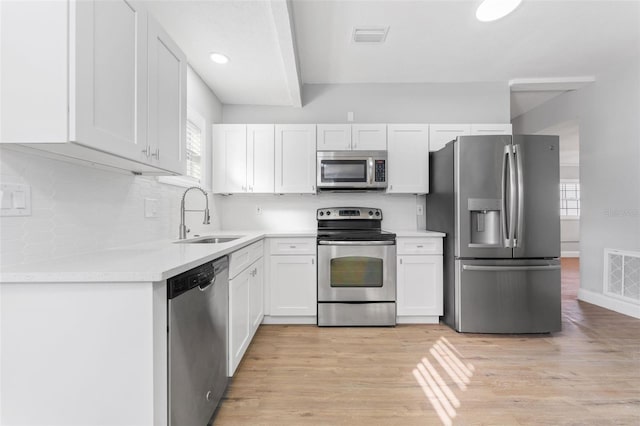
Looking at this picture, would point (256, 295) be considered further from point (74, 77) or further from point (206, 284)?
point (74, 77)

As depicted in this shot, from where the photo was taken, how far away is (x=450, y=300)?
2799 millimetres

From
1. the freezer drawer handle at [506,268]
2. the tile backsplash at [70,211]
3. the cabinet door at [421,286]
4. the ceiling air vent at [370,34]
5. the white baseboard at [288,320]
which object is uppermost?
the ceiling air vent at [370,34]

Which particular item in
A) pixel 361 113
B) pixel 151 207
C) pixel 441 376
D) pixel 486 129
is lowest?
pixel 441 376

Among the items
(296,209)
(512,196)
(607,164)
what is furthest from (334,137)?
(607,164)

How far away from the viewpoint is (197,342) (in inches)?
51.3

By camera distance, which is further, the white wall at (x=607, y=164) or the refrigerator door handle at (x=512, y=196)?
the white wall at (x=607, y=164)

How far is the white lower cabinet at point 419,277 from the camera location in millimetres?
2879

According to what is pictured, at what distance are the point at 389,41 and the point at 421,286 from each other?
7.79 ft

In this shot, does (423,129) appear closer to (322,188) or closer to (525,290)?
(322,188)

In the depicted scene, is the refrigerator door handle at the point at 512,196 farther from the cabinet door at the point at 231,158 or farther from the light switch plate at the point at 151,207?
the light switch plate at the point at 151,207

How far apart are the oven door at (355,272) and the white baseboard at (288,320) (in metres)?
0.26

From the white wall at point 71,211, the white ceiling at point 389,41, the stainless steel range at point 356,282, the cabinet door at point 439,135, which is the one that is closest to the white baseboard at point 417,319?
the stainless steel range at point 356,282

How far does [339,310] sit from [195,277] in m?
1.83

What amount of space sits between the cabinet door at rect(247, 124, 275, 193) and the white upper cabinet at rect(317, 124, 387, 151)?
559 millimetres
